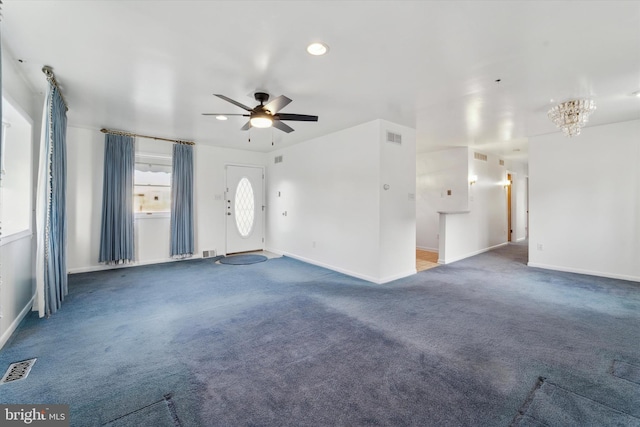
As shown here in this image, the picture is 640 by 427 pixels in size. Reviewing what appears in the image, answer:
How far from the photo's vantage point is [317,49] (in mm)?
2506

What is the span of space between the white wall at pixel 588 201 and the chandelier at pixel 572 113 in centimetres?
170

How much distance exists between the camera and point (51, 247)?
3232 mm

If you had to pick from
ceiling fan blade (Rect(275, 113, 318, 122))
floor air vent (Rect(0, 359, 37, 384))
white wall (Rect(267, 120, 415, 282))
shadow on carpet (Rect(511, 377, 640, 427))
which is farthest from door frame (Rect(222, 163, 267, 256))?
shadow on carpet (Rect(511, 377, 640, 427))

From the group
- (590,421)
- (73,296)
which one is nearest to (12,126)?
(73,296)

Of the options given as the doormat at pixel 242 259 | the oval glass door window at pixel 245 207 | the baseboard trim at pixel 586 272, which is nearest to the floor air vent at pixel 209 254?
the doormat at pixel 242 259

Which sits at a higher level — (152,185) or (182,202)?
(152,185)

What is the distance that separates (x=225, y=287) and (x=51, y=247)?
212 centimetres

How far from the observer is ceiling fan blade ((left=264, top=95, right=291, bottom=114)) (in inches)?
118

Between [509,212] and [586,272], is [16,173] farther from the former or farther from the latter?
[509,212]

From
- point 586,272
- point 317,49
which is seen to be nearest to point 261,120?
point 317,49

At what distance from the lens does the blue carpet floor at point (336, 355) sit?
1.81 metres

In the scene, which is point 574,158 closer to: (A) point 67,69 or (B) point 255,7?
(B) point 255,7

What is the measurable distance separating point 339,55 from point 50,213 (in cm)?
364

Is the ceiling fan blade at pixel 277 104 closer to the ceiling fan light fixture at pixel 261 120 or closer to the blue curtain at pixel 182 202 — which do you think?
the ceiling fan light fixture at pixel 261 120
